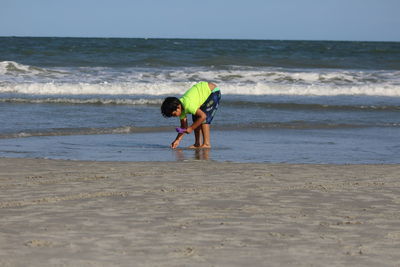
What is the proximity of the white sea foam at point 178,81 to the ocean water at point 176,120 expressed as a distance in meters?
0.03

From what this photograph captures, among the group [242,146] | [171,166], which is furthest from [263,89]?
[171,166]

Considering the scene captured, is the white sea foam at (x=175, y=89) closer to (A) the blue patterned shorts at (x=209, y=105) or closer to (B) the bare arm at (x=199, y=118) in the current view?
(A) the blue patterned shorts at (x=209, y=105)

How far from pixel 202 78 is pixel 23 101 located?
8899 mm

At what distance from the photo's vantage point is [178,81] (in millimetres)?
22203

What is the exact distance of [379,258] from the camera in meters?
4.05

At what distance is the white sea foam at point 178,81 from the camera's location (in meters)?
19.4

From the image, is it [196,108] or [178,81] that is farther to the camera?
[178,81]

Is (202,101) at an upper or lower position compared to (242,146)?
upper

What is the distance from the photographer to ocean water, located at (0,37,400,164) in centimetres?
923

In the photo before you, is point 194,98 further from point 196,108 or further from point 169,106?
point 169,106

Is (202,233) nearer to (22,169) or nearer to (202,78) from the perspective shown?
(22,169)

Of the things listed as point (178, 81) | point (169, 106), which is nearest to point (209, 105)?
point (169, 106)

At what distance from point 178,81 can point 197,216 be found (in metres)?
17.3

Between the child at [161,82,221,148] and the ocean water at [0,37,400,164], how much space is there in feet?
0.90
